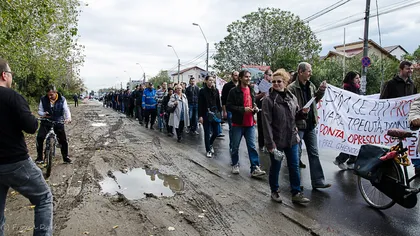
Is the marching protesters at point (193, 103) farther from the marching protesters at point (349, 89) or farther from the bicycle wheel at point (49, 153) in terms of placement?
the marching protesters at point (349, 89)

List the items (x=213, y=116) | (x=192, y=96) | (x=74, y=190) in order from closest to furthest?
(x=74, y=190) → (x=213, y=116) → (x=192, y=96)

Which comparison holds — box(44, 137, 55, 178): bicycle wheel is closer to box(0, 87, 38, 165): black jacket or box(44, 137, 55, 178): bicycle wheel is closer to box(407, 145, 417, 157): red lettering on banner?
box(0, 87, 38, 165): black jacket

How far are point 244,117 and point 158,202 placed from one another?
253cm

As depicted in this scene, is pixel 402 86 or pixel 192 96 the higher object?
pixel 402 86

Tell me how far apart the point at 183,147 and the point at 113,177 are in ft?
11.5

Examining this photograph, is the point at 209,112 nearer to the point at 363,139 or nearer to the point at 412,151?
the point at 363,139

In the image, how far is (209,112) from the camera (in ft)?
28.1

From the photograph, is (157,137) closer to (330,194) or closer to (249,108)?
(249,108)

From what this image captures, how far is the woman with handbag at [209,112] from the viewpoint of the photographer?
8.53 metres

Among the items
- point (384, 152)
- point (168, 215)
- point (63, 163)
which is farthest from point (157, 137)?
point (384, 152)

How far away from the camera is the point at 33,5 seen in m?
10.7

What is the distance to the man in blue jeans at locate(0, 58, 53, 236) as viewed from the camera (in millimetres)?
2934

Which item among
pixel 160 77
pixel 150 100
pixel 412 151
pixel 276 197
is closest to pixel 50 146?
pixel 276 197

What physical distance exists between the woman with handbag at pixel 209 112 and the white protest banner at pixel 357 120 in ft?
9.22
